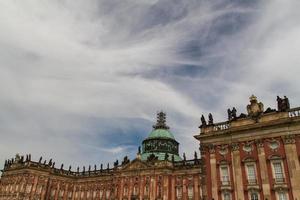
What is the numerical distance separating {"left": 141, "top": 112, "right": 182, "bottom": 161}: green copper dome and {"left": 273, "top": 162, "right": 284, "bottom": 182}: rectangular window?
115ft

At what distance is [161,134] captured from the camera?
72750mm

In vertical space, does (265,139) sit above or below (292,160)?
above

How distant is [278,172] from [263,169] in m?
1.77

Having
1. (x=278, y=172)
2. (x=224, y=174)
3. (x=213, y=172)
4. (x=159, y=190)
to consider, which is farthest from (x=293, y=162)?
(x=159, y=190)

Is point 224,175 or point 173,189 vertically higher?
point 173,189

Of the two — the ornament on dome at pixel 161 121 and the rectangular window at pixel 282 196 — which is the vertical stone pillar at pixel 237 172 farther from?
the ornament on dome at pixel 161 121

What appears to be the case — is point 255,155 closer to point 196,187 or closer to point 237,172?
point 237,172

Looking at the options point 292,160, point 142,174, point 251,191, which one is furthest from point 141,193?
point 292,160

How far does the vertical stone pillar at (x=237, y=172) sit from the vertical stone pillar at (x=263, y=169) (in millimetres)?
2700

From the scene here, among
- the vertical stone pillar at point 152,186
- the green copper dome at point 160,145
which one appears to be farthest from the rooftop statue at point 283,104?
the green copper dome at point 160,145

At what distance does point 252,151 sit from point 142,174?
31239mm

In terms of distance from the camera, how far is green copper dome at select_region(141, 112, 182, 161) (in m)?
69.1

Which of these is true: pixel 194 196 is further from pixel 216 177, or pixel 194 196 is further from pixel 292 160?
pixel 292 160

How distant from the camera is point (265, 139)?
36.0 meters
